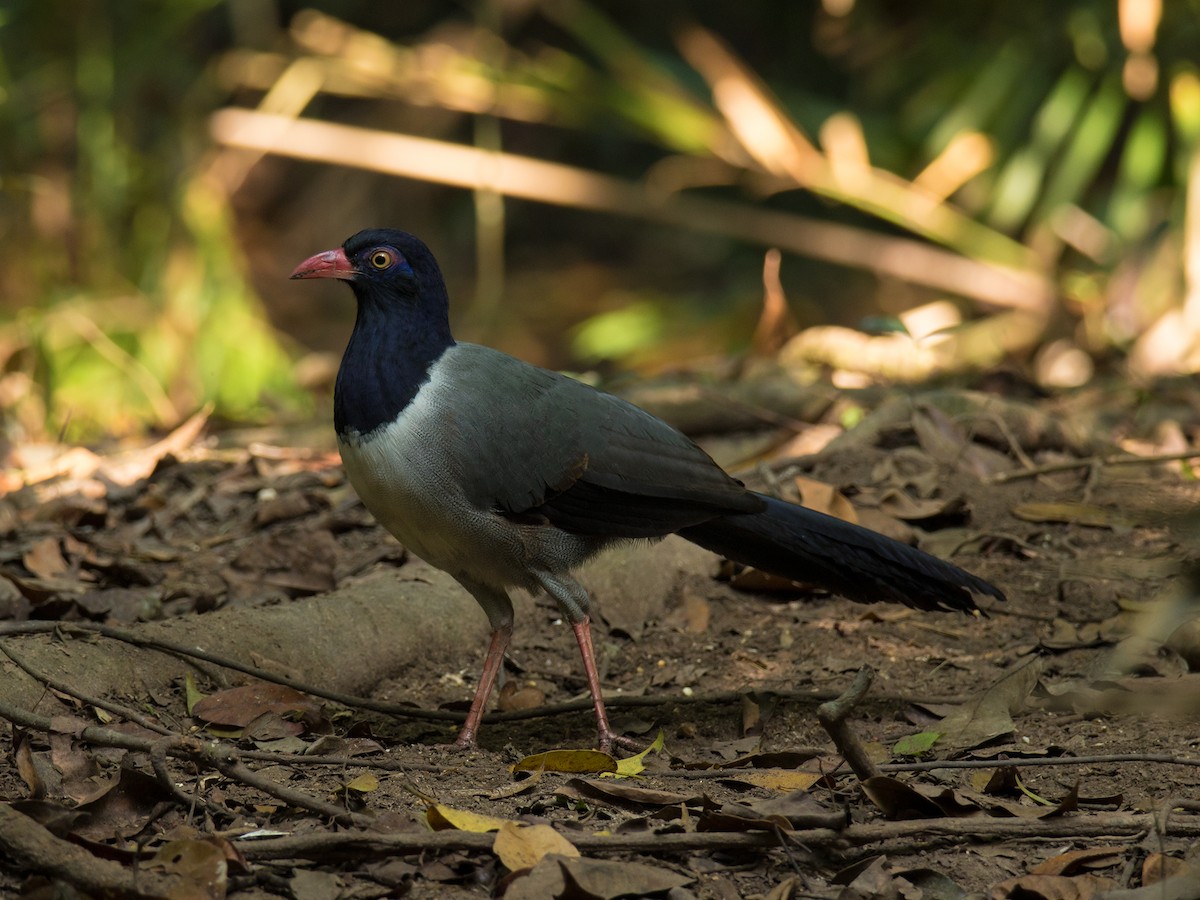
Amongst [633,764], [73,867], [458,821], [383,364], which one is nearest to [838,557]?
[633,764]

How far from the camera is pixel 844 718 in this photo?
2756mm

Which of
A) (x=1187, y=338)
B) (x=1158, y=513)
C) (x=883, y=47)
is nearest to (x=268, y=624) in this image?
(x=1158, y=513)

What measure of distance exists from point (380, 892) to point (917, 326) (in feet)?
23.8

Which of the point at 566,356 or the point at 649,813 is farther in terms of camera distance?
the point at 566,356

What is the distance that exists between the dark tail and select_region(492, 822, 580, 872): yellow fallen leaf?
5.58ft

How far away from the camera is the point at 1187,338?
7605 millimetres

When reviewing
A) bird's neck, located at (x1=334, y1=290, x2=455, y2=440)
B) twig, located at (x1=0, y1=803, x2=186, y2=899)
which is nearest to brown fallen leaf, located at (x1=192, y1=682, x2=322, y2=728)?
bird's neck, located at (x1=334, y1=290, x2=455, y2=440)

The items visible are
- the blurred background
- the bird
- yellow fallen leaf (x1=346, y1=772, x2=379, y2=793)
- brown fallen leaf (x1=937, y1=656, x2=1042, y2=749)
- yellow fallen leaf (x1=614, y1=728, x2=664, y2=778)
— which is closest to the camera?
yellow fallen leaf (x1=346, y1=772, x2=379, y2=793)

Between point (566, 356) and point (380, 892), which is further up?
point (380, 892)

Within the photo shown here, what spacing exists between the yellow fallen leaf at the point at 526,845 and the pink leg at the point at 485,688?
43.3 inches

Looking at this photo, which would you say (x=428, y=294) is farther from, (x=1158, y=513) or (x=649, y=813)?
(x=1158, y=513)

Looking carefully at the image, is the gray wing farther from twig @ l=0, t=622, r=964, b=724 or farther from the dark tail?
twig @ l=0, t=622, r=964, b=724

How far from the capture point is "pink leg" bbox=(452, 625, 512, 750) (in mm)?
4004

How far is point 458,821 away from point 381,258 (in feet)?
6.55
